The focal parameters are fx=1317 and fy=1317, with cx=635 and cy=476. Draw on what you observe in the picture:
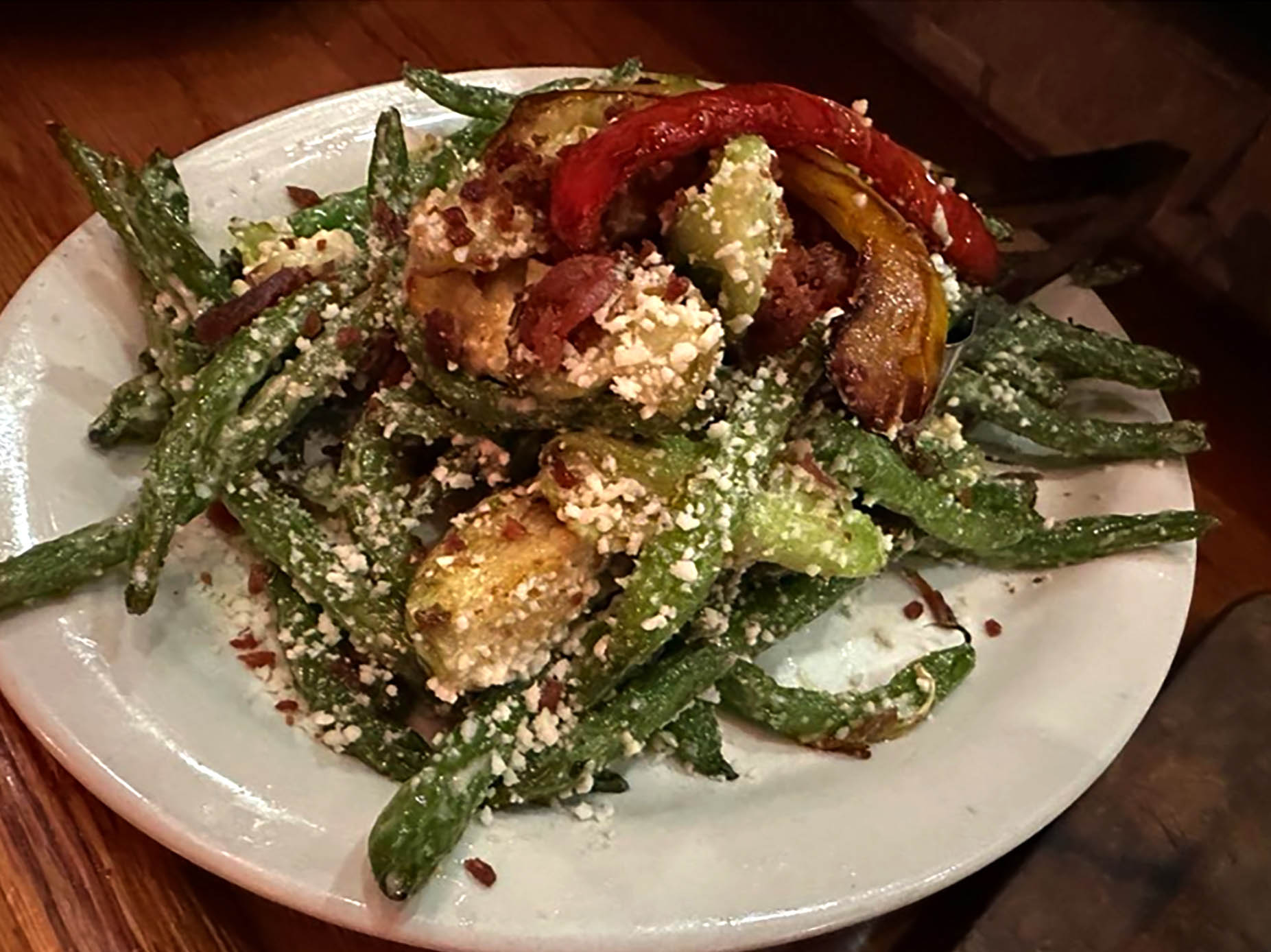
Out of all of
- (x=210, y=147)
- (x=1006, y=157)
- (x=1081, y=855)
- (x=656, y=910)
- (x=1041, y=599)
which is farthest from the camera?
(x=1006, y=157)

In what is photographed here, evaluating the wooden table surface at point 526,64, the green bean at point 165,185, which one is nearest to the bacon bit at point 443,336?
the green bean at point 165,185

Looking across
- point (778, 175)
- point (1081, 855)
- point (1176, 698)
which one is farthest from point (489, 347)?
point (1176, 698)

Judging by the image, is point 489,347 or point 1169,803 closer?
point 489,347

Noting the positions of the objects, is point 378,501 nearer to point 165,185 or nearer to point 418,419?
point 418,419

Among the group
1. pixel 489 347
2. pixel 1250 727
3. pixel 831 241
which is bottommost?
pixel 1250 727

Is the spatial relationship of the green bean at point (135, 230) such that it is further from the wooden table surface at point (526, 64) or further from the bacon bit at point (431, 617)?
the bacon bit at point (431, 617)

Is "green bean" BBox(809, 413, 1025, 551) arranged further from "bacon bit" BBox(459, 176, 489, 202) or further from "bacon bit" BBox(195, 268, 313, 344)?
"bacon bit" BBox(195, 268, 313, 344)

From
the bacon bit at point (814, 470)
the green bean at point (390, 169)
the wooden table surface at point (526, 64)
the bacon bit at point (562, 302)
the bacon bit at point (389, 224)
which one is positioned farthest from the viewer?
the wooden table surface at point (526, 64)

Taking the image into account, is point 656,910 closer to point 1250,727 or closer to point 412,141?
point 1250,727
